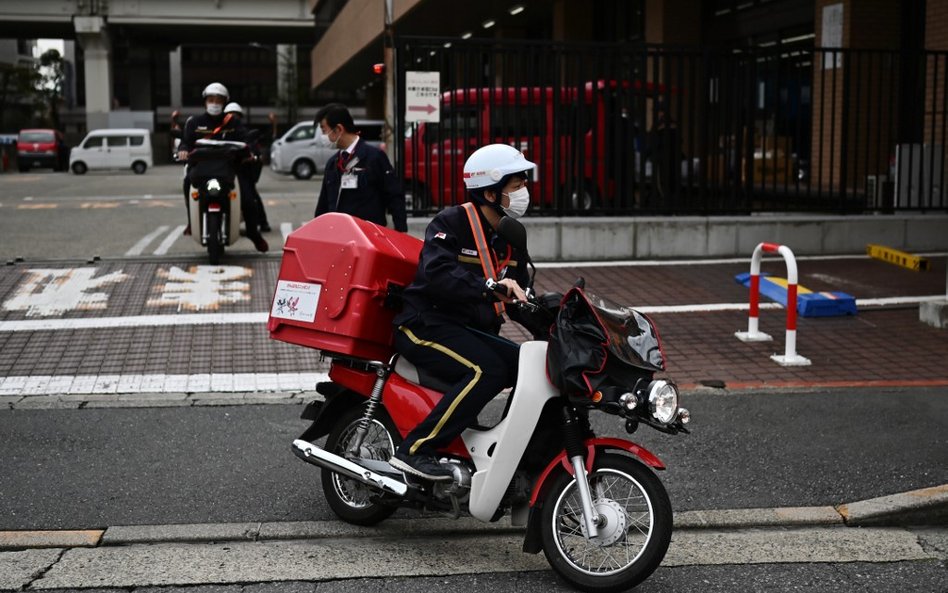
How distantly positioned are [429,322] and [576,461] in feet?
2.88

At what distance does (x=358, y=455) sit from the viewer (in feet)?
16.4

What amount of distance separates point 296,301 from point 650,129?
9.97 m

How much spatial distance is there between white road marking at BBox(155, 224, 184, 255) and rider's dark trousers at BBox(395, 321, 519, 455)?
9220mm

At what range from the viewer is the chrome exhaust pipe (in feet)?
15.5

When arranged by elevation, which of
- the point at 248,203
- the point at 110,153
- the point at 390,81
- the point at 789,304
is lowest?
the point at 789,304

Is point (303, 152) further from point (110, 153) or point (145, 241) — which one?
point (145, 241)

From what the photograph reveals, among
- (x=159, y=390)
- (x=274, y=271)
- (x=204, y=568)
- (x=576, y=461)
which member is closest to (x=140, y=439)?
(x=159, y=390)

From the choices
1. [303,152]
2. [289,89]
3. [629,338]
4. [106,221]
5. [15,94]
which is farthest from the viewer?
[289,89]

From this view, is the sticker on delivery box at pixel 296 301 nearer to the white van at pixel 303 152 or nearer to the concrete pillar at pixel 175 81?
the white van at pixel 303 152

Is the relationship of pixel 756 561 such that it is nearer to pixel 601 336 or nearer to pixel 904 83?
pixel 601 336

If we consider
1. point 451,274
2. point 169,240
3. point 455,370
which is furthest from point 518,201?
point 169,240

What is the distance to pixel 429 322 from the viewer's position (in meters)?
4.71

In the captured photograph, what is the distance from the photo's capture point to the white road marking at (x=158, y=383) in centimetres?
780

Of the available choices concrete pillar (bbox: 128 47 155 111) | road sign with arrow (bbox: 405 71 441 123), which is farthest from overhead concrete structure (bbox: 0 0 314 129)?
road sign with arrow (bbox: 405 71 441 123)
